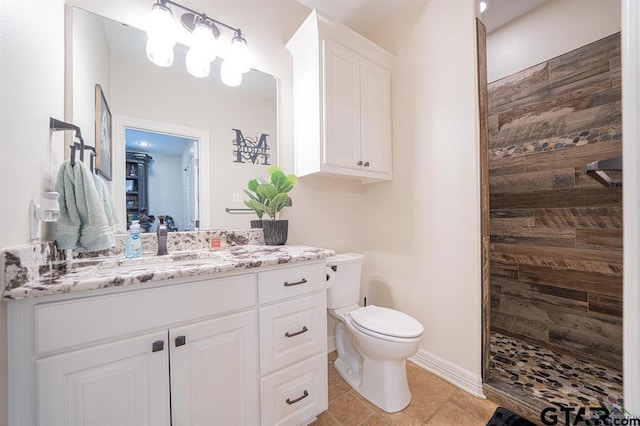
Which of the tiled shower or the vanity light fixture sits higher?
the vanity light fixture

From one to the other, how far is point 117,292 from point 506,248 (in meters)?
2.69

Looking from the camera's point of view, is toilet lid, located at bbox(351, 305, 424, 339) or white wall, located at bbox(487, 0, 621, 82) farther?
white wall, located at bbox(487, 0, 621, 82)

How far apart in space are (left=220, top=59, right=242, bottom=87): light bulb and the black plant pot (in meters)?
0.92

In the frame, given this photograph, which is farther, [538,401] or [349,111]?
[349,111]

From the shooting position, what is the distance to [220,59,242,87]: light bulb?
1.50 m

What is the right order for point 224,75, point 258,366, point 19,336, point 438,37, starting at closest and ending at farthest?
point 19,336, point 258,366, point 224,75, point 438,37

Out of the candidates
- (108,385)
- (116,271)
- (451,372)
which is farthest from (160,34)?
(451,372)

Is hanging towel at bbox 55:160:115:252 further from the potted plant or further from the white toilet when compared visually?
the white toilet

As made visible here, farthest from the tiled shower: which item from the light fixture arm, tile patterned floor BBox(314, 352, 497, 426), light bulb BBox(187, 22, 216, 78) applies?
light bulb BBox(187, 22, 216, 78)

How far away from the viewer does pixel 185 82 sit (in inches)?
55.4

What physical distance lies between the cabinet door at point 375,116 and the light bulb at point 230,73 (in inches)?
34.0

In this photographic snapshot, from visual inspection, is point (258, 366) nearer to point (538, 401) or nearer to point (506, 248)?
point (538, 401)

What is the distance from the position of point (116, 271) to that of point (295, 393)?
3.09ft

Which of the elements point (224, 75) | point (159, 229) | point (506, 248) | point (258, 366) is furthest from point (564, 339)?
point (224, 75)
